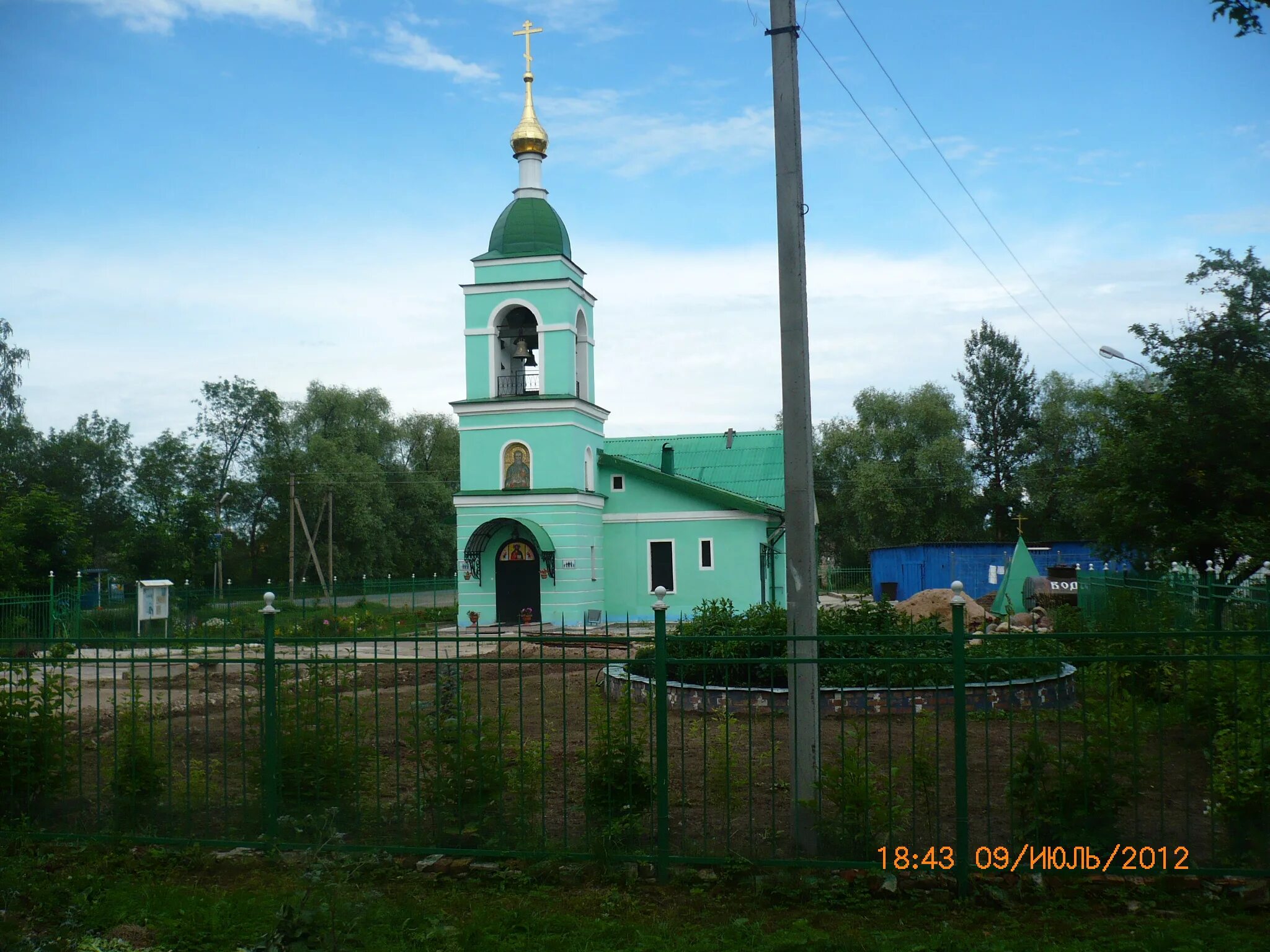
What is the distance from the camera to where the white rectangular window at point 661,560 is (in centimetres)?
2903

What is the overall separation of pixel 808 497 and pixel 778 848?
7.31 ft

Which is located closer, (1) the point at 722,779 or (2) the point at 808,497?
(2) the point at 808,497

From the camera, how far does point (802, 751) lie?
253 inches

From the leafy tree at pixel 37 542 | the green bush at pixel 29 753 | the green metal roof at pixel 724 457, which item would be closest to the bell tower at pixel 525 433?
the green metal roof at pixel 724 457

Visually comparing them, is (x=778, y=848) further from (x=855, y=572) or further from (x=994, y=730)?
(x=855, y=572)

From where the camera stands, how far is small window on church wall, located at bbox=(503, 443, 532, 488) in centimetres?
2753

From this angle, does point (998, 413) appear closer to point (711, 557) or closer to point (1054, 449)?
point (1054, 449)

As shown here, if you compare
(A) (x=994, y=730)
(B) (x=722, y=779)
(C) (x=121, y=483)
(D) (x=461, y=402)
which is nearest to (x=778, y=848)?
(B) (x=722, y=779)

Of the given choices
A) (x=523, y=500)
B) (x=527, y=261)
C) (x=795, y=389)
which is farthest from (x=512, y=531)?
(x=795, y=389)

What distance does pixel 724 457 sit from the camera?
3428 centimetres

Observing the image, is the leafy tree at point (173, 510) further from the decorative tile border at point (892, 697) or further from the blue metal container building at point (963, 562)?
the decorative tile border at point (892, 697)

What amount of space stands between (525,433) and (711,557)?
6281 mm

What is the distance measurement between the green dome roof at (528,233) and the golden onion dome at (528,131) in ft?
4.78

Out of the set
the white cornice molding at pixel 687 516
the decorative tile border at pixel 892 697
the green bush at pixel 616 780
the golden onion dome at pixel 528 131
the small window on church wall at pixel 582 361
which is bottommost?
the decorative tile border at pixel 892 697
